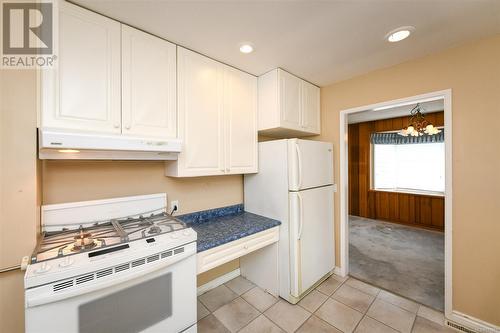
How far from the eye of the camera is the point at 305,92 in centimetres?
251

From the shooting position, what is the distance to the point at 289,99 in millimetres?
2285

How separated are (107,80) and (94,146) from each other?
1.65 ft

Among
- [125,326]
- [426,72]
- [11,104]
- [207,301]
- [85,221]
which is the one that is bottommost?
Answer: [207,301]

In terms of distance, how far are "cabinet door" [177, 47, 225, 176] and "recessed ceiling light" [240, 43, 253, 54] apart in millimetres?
304

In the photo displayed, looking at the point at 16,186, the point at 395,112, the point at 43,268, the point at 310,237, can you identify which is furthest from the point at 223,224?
the point at 395,112

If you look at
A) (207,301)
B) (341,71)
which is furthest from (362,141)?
(207,301)

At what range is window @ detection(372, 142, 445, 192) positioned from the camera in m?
4.44

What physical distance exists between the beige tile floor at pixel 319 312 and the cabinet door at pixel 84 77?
1.86m

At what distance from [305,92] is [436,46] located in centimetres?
120

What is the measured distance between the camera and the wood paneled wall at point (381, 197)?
425 cm

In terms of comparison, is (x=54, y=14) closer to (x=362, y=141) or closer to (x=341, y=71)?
(x=341, y=71)

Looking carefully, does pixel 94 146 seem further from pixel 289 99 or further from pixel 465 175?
pixel 465 175

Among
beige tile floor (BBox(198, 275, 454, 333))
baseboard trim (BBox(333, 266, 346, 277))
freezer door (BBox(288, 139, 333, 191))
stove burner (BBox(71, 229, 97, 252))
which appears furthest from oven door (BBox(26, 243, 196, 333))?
baseboard trim (BBox(333, 266, 346, 277))

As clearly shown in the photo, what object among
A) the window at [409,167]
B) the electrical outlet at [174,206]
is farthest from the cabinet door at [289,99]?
the window at [409,167]
